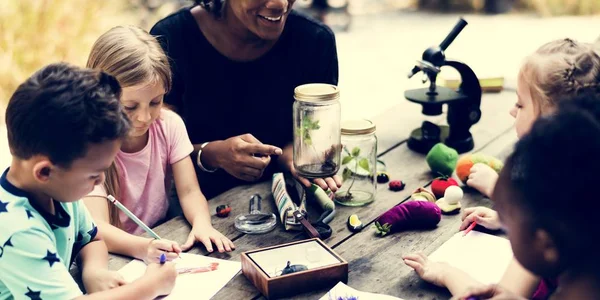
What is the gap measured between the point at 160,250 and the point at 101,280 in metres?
0.18

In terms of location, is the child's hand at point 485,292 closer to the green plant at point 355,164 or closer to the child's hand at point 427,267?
the child's hand at point 427,267

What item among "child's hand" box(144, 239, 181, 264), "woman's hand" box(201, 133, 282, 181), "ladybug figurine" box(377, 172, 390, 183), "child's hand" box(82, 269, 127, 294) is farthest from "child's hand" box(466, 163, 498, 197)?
"child's hand" box(82, 269, 127, 294)

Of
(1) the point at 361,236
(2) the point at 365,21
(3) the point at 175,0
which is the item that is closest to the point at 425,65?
(1) the point at 361,236

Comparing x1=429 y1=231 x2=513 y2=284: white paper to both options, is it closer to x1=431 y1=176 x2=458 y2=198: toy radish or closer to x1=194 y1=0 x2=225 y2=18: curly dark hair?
x1=431 y1=176 x2=458 y2=198: toy radish

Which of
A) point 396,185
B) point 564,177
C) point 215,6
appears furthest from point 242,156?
point 564,177

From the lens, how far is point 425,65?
244 centimetres

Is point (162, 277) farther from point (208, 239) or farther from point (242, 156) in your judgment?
point (242, 156)

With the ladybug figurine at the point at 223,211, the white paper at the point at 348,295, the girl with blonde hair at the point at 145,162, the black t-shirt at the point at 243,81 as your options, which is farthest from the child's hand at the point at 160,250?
the black t-shirt at the point at 243,81

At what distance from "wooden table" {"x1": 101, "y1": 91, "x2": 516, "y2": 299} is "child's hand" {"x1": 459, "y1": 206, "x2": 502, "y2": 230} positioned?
0.04 metres

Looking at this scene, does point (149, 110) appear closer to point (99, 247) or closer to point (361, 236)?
point (99, 247)

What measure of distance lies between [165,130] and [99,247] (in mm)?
538

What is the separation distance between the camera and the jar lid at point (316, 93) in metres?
1.93

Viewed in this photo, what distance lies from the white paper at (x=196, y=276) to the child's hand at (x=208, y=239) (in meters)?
0.04

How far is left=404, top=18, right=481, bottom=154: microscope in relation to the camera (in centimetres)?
246
